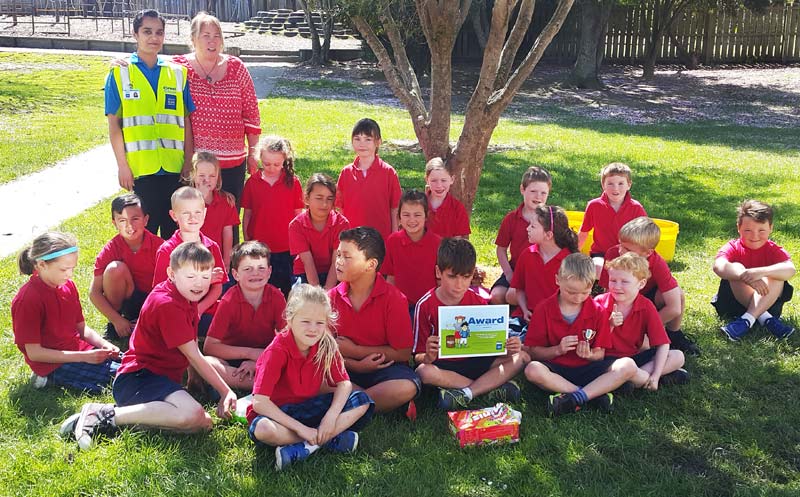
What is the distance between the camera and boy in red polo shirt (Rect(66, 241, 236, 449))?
3.71 metres

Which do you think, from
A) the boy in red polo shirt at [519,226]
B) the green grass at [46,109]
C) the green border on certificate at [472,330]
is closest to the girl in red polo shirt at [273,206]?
the boy in red polo shirt at [519,226]

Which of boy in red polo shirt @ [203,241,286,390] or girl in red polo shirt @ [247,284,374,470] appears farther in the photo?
boy in red polo shirt @ [203,241,286,390]

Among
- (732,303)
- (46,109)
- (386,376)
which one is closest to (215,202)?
(386,376)

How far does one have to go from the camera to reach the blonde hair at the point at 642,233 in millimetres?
4730

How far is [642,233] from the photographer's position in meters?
4.73

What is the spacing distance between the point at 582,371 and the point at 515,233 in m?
1.45

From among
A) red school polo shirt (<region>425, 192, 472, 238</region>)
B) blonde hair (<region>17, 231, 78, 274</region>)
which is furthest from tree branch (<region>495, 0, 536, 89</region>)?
blonde hair (<region>17, 231, 78, 274</region>)

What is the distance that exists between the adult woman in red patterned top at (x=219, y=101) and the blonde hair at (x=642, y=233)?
2.77m

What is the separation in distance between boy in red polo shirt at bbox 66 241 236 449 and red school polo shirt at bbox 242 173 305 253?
1684mm

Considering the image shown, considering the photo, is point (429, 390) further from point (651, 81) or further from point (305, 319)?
point (651, 81)

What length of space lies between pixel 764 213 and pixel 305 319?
130 inches

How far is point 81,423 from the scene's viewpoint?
144 inches

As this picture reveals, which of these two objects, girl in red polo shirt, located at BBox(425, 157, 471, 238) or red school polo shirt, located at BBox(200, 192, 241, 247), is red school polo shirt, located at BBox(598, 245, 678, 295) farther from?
red school polo shirt, located at BBox(200, 192, 241, 247)

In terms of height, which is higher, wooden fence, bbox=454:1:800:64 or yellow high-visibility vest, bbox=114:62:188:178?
wooden fence, bbox=454:1:800:64
